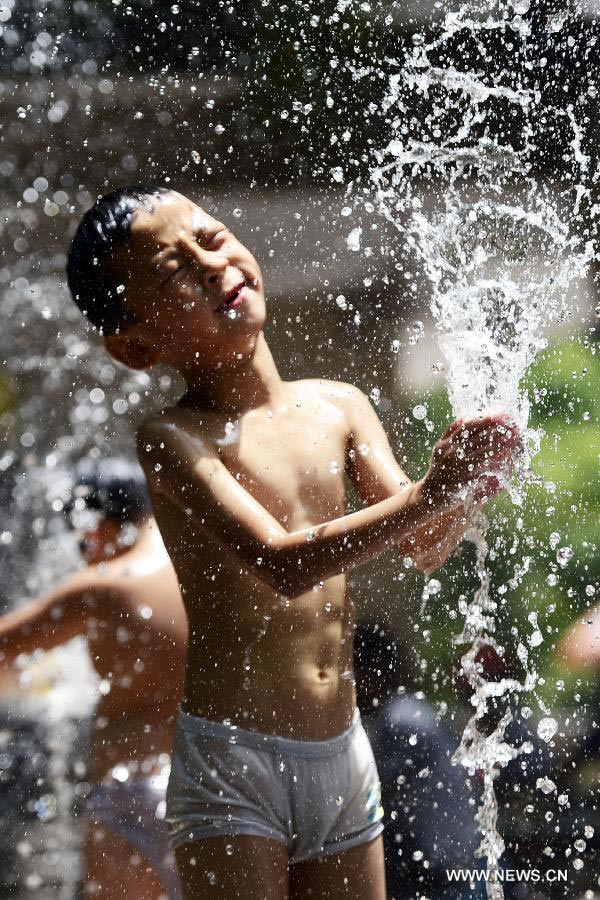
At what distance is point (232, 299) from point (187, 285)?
6cm

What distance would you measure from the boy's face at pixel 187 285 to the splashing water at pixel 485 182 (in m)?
0.97

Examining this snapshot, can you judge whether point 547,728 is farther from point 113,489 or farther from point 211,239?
point 211,239

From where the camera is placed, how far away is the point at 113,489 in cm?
216

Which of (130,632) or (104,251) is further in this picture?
(130,632)

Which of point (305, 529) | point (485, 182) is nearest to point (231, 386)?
point (305, 529)

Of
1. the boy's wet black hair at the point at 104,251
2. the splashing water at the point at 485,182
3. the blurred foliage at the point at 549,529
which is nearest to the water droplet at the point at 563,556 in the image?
the blurred foliage at the point at 549,529

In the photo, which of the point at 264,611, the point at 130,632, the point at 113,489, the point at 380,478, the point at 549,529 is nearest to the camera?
the point at 264,611

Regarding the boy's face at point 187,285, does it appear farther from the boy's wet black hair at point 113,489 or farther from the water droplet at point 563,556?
the water droplet at point 563,556

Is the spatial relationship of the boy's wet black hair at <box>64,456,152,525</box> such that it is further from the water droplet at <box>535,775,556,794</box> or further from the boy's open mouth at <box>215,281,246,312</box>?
the water droplet at <box>535,775,556,794</box>

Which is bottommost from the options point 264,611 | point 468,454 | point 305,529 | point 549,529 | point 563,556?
point 563,556

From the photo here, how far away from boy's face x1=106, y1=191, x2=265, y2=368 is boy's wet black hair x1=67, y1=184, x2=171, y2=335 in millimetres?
13

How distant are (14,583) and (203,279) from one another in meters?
1.46

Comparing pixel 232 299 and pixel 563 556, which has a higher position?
pixel 232 299

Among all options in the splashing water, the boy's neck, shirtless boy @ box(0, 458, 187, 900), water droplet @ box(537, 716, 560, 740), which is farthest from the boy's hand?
water droplet @ box(537, 716, 560, 740)
